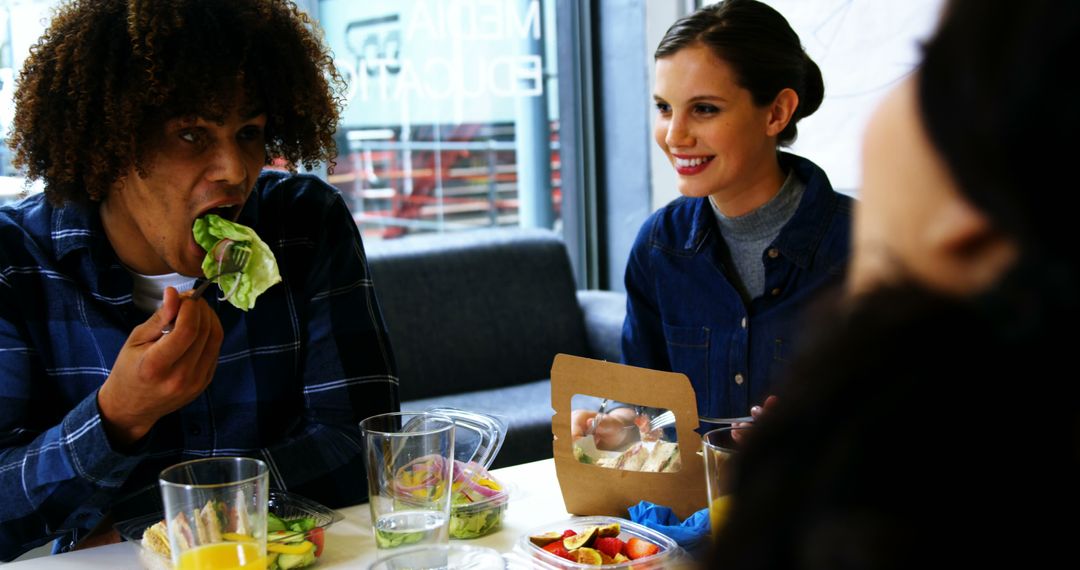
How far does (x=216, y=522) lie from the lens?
3.51 ft

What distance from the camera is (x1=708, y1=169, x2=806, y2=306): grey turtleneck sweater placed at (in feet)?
6.66

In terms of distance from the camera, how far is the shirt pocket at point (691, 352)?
202 cm

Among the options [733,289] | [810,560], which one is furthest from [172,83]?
[810,560]

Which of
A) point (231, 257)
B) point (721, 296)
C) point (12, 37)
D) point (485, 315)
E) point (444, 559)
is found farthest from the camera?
point (485, 315)

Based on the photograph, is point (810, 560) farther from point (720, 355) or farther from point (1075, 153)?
point (720, 355)

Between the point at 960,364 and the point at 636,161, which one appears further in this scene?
the point at 636,161

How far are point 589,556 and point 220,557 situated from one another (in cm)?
41

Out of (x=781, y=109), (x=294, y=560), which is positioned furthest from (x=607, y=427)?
(x=781, y=109)

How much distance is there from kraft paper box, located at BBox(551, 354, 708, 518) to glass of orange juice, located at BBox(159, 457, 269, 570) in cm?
41

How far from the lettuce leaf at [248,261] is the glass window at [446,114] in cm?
260

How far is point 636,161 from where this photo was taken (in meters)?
4.34

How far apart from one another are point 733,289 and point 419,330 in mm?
1899

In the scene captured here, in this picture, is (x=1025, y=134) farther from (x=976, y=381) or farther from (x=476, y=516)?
(x=476, y=516)

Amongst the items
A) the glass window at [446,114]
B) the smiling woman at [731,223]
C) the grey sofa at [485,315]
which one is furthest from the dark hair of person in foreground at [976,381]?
the glass window at [446,114]
